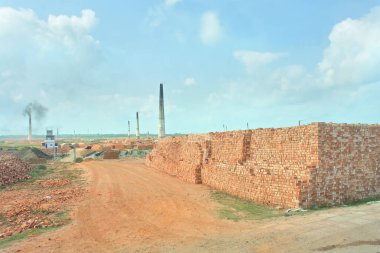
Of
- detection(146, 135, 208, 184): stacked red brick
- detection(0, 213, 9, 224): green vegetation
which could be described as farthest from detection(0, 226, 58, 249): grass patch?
detection(146, 135, 208, 184): stacked red brick

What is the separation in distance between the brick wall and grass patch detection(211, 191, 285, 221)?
0.41 metres

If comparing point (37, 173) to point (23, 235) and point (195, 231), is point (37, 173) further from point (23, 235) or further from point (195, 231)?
point (195, 231)

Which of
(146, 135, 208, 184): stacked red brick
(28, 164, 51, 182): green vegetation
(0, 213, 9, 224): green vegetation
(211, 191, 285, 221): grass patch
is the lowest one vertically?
(211, 191, 285, 221): grass patch

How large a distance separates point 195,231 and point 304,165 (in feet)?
14.1

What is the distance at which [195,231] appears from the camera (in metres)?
10.1

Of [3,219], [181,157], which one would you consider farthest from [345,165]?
[181,157]

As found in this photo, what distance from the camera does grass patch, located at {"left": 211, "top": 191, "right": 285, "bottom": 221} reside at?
1151 centimetres

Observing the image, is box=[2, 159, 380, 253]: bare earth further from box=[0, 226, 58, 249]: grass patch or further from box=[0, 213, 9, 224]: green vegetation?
box=[0, 213, 9, 224]: green vegetation

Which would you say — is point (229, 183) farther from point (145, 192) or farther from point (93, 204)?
point (93, 204)

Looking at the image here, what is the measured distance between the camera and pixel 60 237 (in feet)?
32.5

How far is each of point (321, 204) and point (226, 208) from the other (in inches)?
117

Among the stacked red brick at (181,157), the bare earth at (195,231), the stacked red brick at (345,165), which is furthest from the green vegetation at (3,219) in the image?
the stacked red brick at (181,157)

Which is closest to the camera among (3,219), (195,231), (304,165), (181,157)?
(195,231)

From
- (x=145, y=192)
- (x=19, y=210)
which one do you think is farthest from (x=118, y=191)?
(x=19, y=210)
